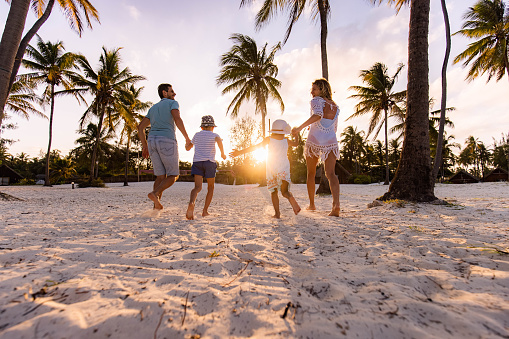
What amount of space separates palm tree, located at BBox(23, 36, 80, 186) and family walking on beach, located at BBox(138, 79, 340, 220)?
15281 millimetres

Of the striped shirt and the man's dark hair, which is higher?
the man's dark hair

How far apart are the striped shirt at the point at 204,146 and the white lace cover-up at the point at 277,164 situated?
2.92 feet

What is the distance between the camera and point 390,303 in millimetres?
987

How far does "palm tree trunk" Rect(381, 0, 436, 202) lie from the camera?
378 cm

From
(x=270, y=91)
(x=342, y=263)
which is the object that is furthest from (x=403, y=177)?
(x=270, y=91)

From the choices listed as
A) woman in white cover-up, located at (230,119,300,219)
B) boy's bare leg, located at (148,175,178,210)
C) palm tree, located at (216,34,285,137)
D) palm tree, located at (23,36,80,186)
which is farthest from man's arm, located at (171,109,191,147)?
palm tree, located at (23,36,80,186)

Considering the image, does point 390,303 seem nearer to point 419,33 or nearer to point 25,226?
point 25,226

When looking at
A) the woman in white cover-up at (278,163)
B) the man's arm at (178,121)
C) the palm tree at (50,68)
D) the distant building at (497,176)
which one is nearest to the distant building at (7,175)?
the palm tree at (50,68)

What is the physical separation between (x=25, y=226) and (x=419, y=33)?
21.1 ft

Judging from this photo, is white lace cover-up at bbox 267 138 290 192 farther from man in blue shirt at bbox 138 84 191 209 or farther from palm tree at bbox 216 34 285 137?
palm tree at bbox 216 34 285 137

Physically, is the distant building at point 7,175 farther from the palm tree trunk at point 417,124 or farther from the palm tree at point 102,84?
the palm tree trunk at point 417,124

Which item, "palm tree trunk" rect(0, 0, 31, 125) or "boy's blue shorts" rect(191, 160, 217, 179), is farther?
"palm tree trunk" rect(0, 0, 31, 125)

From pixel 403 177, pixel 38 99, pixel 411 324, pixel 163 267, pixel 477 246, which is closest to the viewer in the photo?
pixel 411 324

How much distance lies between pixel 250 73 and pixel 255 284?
14.9m
